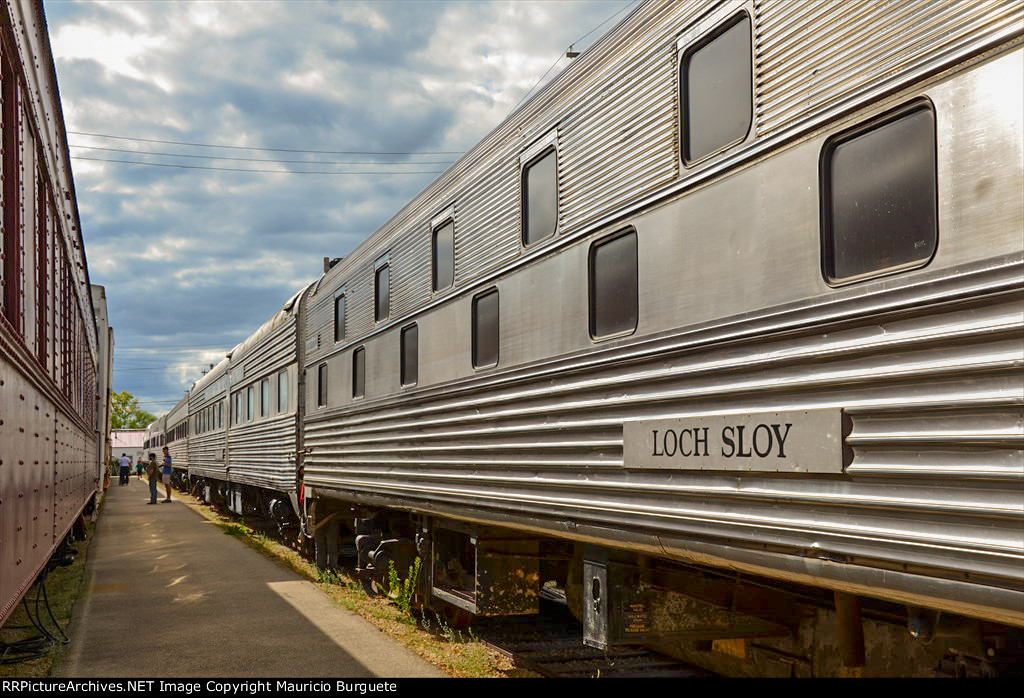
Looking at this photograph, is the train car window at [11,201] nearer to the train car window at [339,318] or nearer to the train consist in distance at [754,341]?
the train consist in distance at [754,341]

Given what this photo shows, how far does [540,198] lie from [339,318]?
5.71 m

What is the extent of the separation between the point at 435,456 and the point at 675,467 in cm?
351

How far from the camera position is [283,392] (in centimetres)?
1452

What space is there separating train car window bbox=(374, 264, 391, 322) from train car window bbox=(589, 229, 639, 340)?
13.6 feet

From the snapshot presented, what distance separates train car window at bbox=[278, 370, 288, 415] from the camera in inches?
561

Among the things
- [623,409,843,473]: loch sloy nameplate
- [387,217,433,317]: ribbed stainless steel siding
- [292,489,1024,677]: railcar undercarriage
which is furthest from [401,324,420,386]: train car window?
[623,409,843,473]: loch sloy nameplate

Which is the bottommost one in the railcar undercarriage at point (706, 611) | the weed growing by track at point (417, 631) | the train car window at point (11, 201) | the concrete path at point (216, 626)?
the concrete path at point (216, 626)

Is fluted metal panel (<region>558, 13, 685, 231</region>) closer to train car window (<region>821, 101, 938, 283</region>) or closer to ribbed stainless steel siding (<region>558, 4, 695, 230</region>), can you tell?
ribbed stainless steel siding (<region>558, 4, 695, 230</region>)

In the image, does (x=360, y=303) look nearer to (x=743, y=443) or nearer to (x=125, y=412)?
(x=743, y=443)

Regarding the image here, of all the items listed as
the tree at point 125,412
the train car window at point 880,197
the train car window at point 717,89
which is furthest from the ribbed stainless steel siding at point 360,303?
the tree at point 125,412

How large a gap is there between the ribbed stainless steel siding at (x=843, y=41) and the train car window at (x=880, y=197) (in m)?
0.19

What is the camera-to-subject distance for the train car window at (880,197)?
3355 millimetres

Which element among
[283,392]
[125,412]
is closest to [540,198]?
[283,392]
